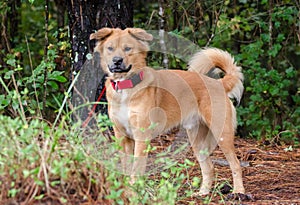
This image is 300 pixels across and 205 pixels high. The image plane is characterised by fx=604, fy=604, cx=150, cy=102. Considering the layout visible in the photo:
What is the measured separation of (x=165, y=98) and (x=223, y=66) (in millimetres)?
671

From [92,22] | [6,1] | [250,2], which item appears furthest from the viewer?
[250,2]

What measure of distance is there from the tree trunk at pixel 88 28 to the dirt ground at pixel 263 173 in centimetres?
123

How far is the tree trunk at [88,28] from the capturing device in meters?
5.88

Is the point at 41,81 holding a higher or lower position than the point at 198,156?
higher

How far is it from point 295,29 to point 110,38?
3.69 meters

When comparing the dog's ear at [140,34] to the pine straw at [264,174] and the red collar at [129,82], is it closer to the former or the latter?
the red collar at [129,82]

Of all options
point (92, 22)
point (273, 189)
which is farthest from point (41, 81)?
point (273, 189)

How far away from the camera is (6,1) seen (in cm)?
732

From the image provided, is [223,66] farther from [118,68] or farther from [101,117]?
[101,117]

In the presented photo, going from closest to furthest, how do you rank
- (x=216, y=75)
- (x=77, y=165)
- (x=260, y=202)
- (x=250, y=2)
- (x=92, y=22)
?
(x=77, y=165)
(x=260, y=202)
(x=92, y=22)
(x=216, y=75)
(x=250, y=2)

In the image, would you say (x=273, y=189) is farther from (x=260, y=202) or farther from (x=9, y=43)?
(x=9, y=43)

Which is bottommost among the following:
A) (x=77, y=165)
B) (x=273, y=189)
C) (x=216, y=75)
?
(x=273, y=189)

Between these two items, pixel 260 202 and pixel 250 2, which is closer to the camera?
pixel 260 202

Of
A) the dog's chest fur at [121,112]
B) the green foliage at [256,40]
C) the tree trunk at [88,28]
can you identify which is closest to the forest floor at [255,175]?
the dog's chest fur at [121,112]
